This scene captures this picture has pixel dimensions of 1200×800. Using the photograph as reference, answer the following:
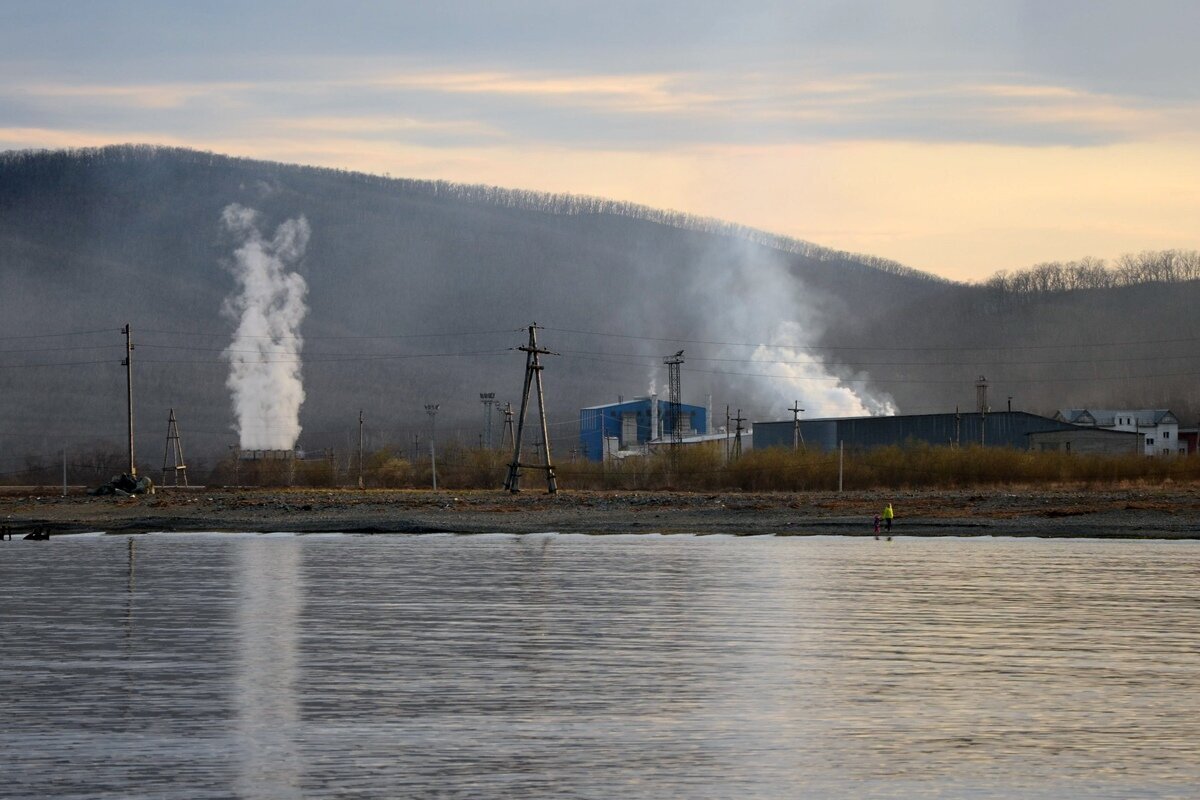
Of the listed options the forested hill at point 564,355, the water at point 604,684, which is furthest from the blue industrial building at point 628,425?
the water at point 604,684

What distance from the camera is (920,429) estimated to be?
9962 centimetres

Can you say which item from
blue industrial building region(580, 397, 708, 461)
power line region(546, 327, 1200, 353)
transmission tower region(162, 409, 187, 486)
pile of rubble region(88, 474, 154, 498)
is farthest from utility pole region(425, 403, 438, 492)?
power line region(546, 327, 1200, 353)

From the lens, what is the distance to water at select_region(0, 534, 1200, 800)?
13195 mm

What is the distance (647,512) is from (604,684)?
40.8m

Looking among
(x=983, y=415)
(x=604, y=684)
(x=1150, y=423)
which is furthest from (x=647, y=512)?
(x=1150, y=423)

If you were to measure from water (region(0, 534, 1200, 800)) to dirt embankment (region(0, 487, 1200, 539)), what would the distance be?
56.7 feet

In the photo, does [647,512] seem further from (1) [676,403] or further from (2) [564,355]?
(2) [564,355]

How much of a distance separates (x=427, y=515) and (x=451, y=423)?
114 meters

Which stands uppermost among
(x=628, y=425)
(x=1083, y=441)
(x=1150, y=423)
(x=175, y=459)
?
(x=628, y=425)

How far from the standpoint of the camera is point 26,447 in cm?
15238

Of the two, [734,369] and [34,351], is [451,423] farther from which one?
[34,351]

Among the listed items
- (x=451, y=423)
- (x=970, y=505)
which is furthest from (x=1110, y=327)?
(x=970, y=505)

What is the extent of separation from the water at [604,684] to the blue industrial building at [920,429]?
219 feet

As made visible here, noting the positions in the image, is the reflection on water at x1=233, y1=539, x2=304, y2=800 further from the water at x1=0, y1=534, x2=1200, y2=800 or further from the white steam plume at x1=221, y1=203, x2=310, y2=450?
the white steam plume at x1=221, y1=203, x2=310, y2=450
